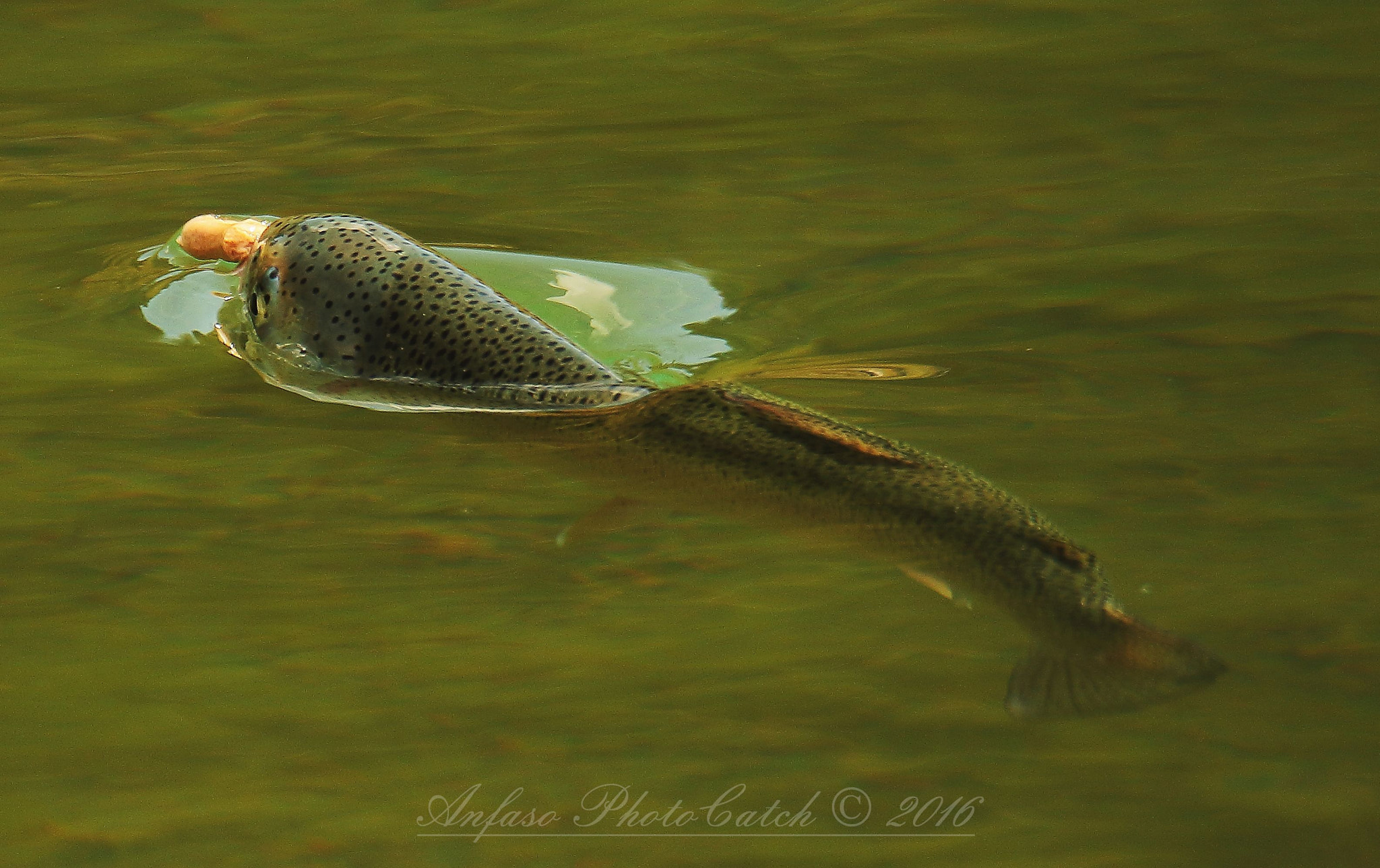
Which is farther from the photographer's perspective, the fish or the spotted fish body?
the spotted fish body

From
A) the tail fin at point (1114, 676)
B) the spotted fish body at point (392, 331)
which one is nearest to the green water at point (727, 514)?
the tail fin at point (1114, 676)

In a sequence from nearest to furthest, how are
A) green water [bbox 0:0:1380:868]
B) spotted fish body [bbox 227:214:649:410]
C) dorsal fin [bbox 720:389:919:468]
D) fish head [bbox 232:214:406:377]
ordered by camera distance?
green water [bbox 0:0:1380:868], dorsal fin [bbox 720:389:919:468], spotted fish body [bbox 227:214:649:410], fish head [bbox 232:214:406:377]

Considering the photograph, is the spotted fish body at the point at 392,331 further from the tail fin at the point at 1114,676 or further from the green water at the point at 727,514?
the tail fin at the point at 1114,676

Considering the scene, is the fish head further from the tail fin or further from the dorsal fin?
the tail fin

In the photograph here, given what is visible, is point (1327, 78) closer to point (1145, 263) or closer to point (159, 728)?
point (1145, 263)

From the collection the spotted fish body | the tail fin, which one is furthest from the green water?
the spotted fish body

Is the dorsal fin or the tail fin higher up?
the dorsal fin
